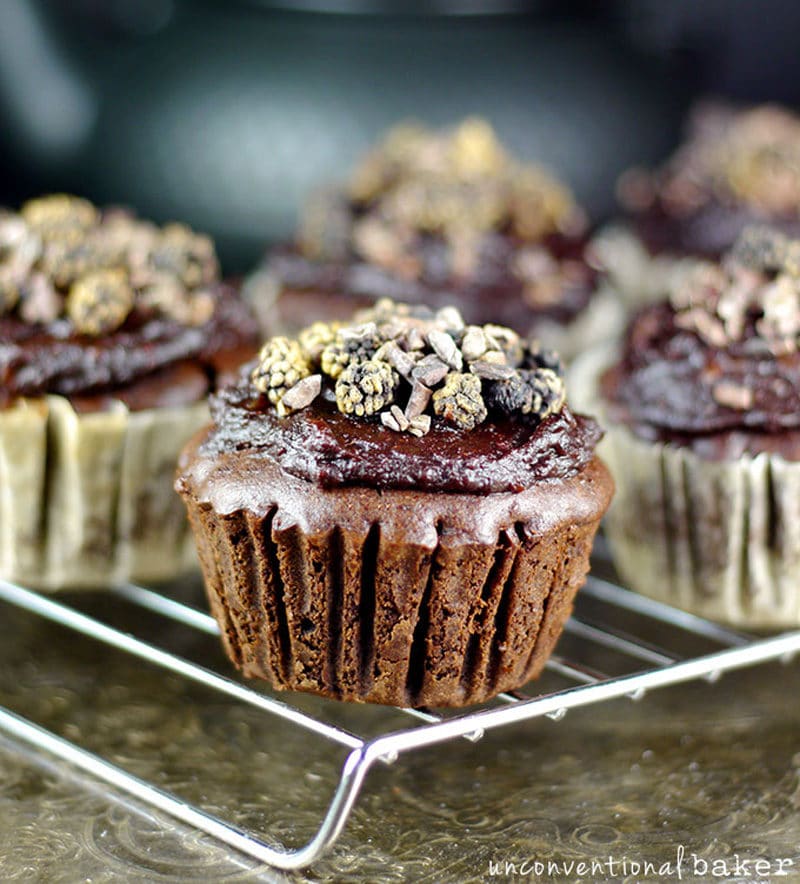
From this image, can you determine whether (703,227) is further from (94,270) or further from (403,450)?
(403,450)

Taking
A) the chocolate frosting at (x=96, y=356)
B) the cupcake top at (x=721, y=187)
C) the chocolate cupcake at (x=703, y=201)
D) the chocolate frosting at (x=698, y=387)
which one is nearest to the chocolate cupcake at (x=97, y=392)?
the chocolate frosting at (x=96, y=356)

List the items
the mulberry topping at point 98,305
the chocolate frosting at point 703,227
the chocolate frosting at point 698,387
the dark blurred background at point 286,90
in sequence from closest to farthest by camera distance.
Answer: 1. the chocolate frosting at point 698,387
2. the mulberry topping at point 98,305
3. the chocolate frosting at point 703,227
4. the dark blurred background at point 286,90

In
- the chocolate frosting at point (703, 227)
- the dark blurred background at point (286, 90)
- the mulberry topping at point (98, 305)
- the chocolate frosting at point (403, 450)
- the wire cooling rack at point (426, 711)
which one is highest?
the dark blurred background at point (286, 90)

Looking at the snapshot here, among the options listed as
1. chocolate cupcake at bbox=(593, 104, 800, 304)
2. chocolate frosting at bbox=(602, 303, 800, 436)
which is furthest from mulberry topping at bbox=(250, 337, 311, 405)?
chocolate cupcake at bbox=(593, 104, 800, 304)

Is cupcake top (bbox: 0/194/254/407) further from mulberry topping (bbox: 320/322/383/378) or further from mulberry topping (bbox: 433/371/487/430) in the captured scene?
mulberry topping (bbox: 433/371/487/430)

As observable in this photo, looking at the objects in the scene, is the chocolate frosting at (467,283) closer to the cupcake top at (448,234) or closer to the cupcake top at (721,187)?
the cupcake top at (448,234)

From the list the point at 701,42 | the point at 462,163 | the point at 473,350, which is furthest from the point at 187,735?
the point at 701,42
